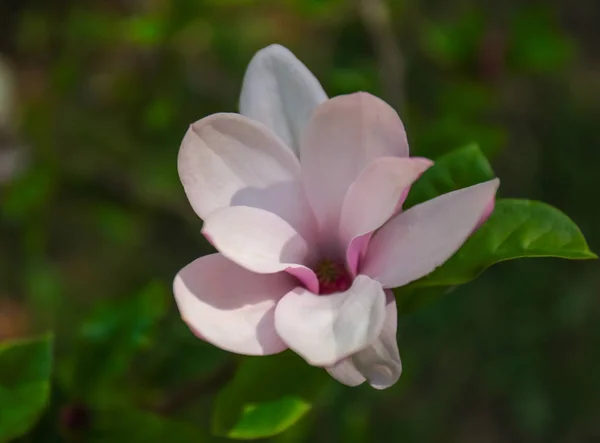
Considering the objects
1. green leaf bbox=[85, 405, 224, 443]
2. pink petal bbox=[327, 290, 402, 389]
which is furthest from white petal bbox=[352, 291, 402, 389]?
green leaf bbox=[85, 405, 224, 443]

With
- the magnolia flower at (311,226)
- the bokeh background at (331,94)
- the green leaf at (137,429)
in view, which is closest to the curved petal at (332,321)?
the magnolia flower at (311,226)

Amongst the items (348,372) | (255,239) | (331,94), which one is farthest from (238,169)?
(331,94)

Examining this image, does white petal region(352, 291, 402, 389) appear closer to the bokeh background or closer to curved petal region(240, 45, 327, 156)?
curved petal region(240, 45, 327, 156)

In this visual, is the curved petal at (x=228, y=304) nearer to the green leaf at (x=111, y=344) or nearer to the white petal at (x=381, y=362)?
the white petal at (x=381, y=362)

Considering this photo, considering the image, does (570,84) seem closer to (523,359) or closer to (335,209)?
(523,359)

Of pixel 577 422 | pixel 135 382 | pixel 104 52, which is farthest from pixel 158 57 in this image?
pixel 577 422

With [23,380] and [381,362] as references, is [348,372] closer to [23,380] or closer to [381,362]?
→ [381,362]
